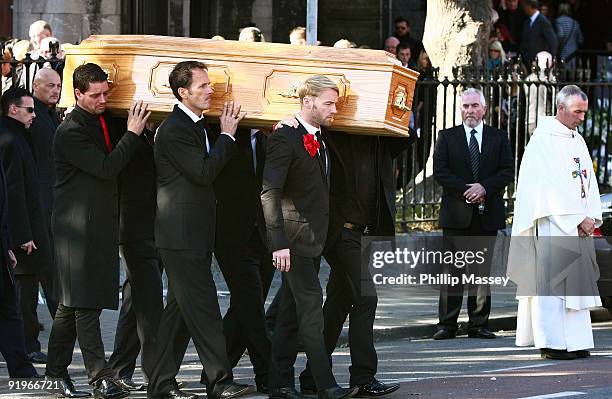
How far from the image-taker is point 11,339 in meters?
10.8

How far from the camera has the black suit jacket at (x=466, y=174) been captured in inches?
534

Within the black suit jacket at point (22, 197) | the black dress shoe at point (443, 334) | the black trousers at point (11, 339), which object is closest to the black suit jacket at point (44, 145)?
the black suit jacket at point (22, 197)

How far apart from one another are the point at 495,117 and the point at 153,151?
7.61 meters

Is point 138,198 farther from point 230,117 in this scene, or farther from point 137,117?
point 230,117

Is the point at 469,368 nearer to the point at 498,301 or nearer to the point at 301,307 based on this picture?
the point at 301,307

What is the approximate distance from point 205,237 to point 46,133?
8.65 ft

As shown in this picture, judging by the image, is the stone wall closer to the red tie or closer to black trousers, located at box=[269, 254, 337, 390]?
the red tie

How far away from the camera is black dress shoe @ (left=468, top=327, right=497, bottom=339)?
13656 millimetres

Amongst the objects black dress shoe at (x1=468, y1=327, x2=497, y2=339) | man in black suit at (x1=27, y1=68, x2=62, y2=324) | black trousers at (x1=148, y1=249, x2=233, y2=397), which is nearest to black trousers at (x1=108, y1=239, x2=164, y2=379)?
black trousers at (x1=148, y1=249, x2=233, y2=397)

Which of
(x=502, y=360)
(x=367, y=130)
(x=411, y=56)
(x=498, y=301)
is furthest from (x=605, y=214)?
(x=411, y=56)

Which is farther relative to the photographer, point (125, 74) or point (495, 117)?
point (495, 117)

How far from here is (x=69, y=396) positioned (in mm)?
10344

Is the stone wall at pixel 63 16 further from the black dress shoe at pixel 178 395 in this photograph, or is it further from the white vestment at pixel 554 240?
the black dress shoe at pixel 178 395

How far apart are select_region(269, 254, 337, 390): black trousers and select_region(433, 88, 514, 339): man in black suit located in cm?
346
